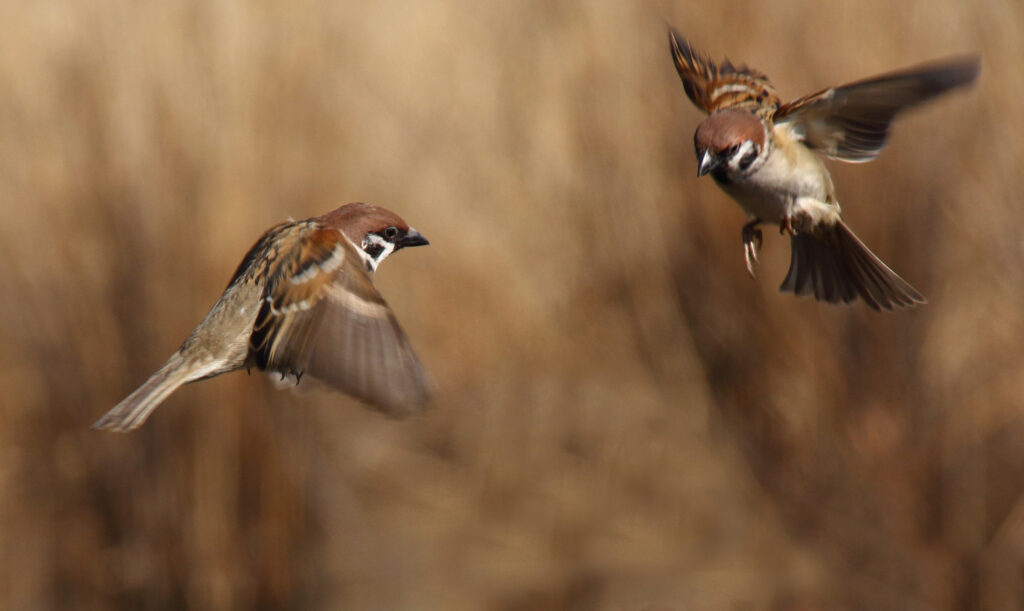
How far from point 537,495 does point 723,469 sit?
0.71 m

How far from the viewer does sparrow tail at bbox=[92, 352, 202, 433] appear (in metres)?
1.41

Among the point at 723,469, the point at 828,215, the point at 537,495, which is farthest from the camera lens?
the point at 537,495

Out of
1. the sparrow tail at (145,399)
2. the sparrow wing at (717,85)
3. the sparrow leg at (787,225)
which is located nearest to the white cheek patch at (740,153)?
the sparrow leg at (787,225)

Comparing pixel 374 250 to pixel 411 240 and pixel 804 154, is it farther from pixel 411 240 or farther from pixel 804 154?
pixel 804 154

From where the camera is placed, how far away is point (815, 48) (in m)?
3.38

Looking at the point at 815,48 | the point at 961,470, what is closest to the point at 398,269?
the point at 815,48

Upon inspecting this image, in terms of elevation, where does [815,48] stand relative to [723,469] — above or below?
above

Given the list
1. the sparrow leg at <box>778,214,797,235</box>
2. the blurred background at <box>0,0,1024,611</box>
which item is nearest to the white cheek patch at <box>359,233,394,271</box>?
the sparrow leg at <box>778,214,797,235</box>

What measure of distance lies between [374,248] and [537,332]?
3016 mm

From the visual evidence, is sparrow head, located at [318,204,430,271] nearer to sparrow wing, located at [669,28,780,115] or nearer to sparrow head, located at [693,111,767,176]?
sparrow head, located at [693,111,767,176]

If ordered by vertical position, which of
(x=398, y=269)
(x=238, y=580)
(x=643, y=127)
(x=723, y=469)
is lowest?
(x=238, y=580)

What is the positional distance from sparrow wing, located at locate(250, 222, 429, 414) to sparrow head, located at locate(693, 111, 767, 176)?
0.38 metres

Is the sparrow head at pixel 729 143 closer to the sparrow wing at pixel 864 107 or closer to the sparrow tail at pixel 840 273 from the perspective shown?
the sparrow wing at pixel 864 107

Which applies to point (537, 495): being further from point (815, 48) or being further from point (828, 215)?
point (828, 215)
